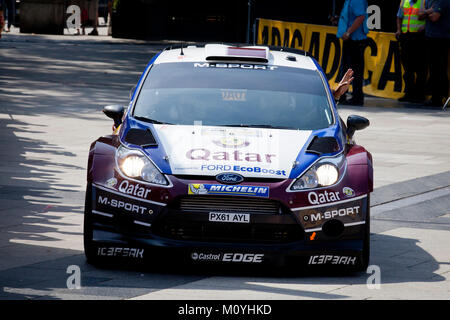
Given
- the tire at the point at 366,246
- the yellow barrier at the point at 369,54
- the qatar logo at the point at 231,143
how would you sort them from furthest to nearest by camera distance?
1. the yellow barrier at the point at 369,54
2. the qatar logo at the point at 231,143
3. the tire at the point at 366,246

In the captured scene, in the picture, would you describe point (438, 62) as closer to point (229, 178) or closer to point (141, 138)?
point (141, 138)

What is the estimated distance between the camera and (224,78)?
817cm

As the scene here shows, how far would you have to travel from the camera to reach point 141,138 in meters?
7.30

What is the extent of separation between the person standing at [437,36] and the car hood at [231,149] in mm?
11052

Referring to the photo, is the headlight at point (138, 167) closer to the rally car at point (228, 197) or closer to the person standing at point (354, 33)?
the rally car at point (228, 197)

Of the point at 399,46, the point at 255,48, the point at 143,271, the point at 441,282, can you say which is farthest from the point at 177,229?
the point at 399,46

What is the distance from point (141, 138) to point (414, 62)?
39.3 feet

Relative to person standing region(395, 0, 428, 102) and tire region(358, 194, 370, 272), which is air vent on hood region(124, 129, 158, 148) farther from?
person standing region(395, 0, 428, 102)

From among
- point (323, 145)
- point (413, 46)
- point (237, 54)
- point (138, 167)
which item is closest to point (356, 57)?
point (413, 46)

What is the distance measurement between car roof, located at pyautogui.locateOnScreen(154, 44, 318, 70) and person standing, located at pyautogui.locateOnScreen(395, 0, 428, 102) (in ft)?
32.4

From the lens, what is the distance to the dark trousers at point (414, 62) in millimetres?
18312

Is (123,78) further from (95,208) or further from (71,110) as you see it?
(95,208)

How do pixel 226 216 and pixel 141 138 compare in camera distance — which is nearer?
pixel 226 216

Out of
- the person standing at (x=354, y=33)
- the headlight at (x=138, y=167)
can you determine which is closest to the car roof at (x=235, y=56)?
the headlight at (x=138, y=167)
